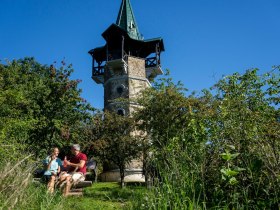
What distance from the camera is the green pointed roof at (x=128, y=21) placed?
29.8 meters

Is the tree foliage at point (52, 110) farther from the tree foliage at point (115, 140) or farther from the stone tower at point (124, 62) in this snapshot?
the stone tower at point (124, 62)

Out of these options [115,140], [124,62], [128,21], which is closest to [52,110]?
[115,140]

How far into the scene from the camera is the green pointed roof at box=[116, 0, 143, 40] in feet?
97.7

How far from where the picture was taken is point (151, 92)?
13797 mm

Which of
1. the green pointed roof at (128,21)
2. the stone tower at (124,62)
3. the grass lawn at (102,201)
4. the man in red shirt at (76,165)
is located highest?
the green pointed roof at (128,21)

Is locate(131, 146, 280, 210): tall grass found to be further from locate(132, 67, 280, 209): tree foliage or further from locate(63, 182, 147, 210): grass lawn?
locate(63, 182, 147, 210): grass lawn

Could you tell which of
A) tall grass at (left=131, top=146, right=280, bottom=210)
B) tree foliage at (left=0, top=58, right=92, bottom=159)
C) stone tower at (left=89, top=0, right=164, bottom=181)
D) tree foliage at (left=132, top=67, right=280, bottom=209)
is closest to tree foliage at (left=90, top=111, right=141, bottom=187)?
tree foliage at (left=0, top=58, right=92, bottom=159)

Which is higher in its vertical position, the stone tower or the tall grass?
the stone tower

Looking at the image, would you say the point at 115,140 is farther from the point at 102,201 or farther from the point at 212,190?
the point at 212,190

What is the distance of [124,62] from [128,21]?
6.72 meters

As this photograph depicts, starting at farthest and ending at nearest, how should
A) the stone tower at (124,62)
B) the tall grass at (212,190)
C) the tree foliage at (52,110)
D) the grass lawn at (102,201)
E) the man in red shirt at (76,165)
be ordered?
the stone tower at (124,62)
the tree foliage at (52,110)
the man in red shirt at (76,165)
the grass lawn at (102,201)
the tall grass at (212,190)

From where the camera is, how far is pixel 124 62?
25922 millimetres

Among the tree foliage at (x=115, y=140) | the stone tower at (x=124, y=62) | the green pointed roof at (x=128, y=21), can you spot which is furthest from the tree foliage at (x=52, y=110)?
the green pointed roof at (x=128, y=21)

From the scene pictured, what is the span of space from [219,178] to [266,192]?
53 cm
